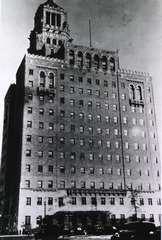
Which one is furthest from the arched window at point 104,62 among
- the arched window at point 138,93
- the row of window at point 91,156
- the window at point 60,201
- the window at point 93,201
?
the window at point 60,201

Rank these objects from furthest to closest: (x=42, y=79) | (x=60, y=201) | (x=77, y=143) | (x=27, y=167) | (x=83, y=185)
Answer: (x=42, y=79), (x=77, y=143), (x=83, y=185), (x=27, y=167), (x=60, y=201)

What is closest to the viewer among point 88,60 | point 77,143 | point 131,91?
point 77,143

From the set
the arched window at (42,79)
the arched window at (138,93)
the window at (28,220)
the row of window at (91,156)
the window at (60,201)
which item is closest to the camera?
the window at (28,220)

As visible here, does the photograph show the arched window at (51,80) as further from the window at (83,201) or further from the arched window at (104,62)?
the window at (83,201)

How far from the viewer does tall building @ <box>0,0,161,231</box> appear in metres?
38.3

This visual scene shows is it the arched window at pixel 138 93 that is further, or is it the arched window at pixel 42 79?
the arched window at pixel 138 93

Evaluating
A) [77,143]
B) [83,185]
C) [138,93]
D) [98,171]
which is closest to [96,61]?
[138,93]

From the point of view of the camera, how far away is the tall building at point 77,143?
38281mm

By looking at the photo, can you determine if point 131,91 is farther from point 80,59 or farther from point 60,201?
point 60,201

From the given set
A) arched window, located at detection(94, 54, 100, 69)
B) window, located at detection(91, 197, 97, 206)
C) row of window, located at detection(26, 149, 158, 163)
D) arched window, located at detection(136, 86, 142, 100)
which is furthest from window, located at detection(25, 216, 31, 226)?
arched window, located at detection(94, 54, 100, 69)

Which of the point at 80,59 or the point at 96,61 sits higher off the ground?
the point at 80,59

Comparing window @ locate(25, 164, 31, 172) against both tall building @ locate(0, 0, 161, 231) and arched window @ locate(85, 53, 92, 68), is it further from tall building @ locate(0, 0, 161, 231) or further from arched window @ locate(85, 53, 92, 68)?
arched window @ locate(85, 53, 92, 68)

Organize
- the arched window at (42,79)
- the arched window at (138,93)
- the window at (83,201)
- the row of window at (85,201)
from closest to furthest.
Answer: the row of window at (85,201)
the window at (83,201)
the arched window at (42,79)
the arched window at (138,93)

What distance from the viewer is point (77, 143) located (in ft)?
135
